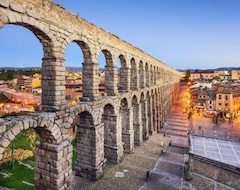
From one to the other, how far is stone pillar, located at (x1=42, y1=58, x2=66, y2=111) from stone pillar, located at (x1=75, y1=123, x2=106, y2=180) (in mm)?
A: 4787

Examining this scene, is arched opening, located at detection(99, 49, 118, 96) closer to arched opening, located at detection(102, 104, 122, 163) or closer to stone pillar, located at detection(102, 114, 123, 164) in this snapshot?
arched opening, located at detection(102, 104, 122, 163)

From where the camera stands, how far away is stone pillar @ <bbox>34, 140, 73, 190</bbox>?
11727 millimetres

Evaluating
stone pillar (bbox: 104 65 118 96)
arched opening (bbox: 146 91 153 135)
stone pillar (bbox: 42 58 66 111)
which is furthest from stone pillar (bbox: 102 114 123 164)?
arched opening (bbox: 146 91 153 135)

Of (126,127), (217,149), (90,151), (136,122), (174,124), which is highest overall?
(136,122)

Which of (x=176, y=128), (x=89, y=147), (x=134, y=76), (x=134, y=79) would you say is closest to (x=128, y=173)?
(x=89, y=147)

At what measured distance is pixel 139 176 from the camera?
1777 cm

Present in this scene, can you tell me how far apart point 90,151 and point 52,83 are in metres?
6.98

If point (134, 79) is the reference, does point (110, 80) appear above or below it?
below

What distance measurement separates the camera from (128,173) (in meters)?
18.1

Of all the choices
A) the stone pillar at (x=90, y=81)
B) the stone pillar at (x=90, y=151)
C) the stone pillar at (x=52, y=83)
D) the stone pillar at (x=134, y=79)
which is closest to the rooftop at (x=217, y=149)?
the stone pillar at (x=90, y=151)

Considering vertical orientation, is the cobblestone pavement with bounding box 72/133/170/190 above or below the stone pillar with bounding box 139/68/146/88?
below

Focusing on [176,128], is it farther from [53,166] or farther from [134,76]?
[53,166]

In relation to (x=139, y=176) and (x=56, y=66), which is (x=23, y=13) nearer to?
(x=56, y=66)

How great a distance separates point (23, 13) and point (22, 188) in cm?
1416
